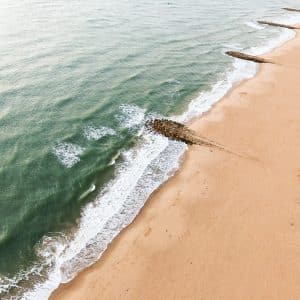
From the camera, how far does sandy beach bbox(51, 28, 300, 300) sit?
14.9 m

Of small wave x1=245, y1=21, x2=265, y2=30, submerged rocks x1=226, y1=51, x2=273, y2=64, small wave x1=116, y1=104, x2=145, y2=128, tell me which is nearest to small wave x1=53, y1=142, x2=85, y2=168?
small wave x1=116, y1=104, x2=145, y2=128

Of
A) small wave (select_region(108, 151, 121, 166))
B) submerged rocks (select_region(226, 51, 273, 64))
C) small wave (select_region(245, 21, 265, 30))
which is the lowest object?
small wave (select_region(245, 21, 265, 30))

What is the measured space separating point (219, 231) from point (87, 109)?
43.2ft

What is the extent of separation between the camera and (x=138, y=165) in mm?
22000

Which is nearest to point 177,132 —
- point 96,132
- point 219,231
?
point 96,132

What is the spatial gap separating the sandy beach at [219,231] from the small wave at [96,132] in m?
4.85

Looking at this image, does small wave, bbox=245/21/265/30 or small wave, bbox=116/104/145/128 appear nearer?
small wave, bbox=116/104/145/128

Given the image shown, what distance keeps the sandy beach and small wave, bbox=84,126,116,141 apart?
485 centimetres

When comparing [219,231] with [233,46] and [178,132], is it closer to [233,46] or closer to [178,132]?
[178,132]

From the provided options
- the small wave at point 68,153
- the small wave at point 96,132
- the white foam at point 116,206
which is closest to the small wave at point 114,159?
the white foam at point 116,206

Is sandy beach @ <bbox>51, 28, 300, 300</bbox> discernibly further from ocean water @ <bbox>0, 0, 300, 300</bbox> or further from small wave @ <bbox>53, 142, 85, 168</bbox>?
small wave @ <bbox>53, 142, 85, 168</bbox>

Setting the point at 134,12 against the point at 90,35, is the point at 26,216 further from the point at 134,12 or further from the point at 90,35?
the point at 134,12

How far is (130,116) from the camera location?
87.0 feet

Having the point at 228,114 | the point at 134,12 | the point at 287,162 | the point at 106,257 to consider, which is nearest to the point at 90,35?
the point at 134,12
